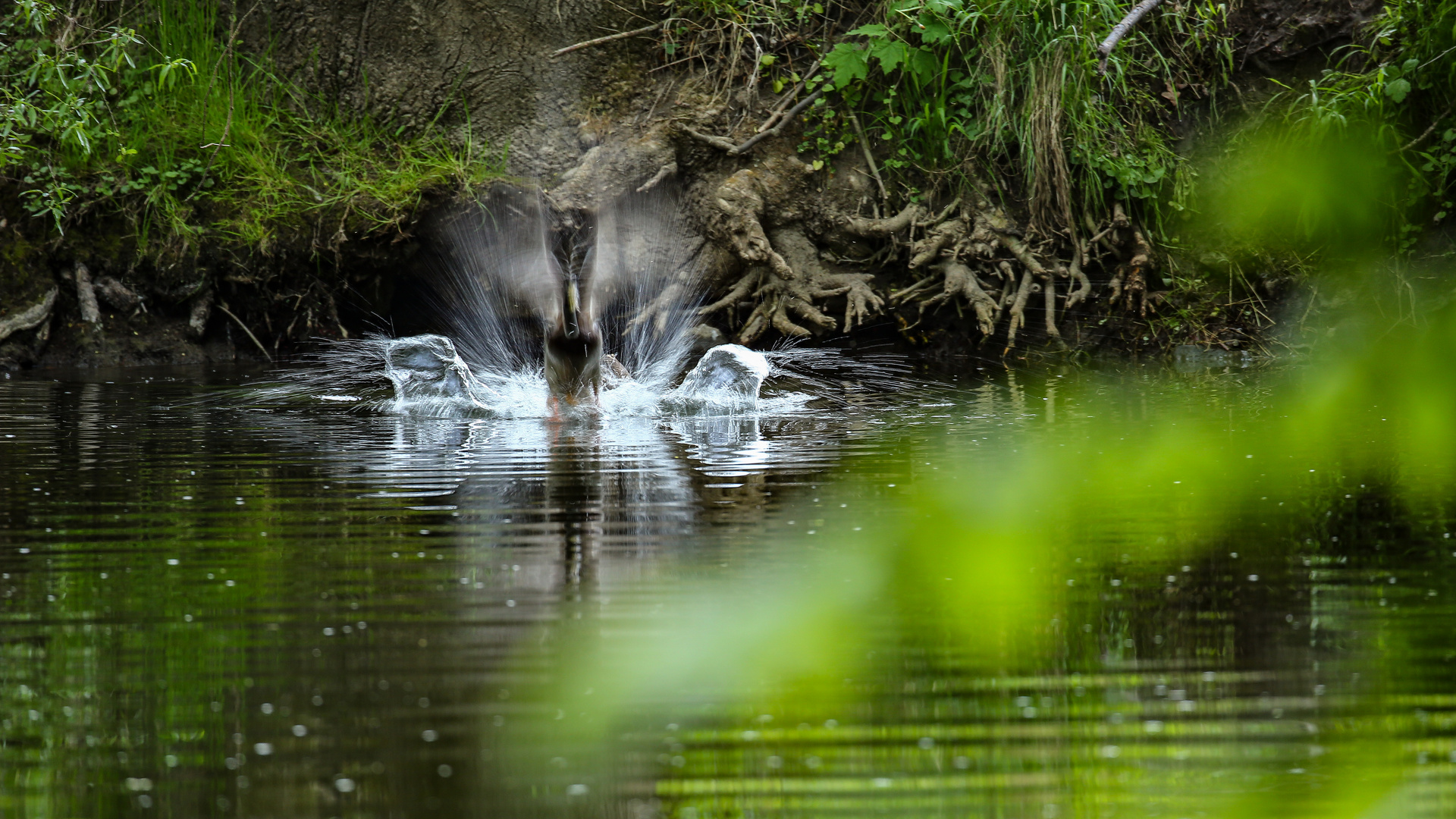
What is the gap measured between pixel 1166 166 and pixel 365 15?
5629 mm

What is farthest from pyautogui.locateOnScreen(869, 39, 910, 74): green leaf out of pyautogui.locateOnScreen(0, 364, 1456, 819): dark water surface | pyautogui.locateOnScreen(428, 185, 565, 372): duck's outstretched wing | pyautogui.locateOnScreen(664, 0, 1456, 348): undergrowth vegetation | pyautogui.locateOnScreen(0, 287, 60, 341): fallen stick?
pyautogui.locateOnScreen(0, 287, 60, 341): fallen stick

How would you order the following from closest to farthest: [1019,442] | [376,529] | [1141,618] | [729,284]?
[1141,618] → [376,529] → [1019,442] → [729,284]

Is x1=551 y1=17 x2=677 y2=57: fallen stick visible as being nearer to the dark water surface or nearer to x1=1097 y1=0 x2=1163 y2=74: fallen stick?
x1=1097 y1=0 x2=1163 y2=74: fallen stick

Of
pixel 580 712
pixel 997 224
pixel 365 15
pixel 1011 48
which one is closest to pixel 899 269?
pixel 997 224

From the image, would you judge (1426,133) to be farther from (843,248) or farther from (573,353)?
(573,353)

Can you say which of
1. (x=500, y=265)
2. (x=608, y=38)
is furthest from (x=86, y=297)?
(x=608, y=38)

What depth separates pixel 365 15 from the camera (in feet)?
29.7

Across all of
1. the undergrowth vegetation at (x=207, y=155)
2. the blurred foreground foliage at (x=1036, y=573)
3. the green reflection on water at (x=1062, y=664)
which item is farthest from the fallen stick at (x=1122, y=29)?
the green reflection on water at (x=1062, y=664)

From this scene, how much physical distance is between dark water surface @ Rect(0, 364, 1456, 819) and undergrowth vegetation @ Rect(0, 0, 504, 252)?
4.90 metres

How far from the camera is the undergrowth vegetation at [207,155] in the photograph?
8.48 meters

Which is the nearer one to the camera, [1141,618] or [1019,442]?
[1141,618]

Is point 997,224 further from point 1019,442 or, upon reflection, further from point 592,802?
point 592,802

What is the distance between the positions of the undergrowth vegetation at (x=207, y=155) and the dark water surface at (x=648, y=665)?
4.90 m

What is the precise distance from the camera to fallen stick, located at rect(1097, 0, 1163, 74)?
7.36 meters
